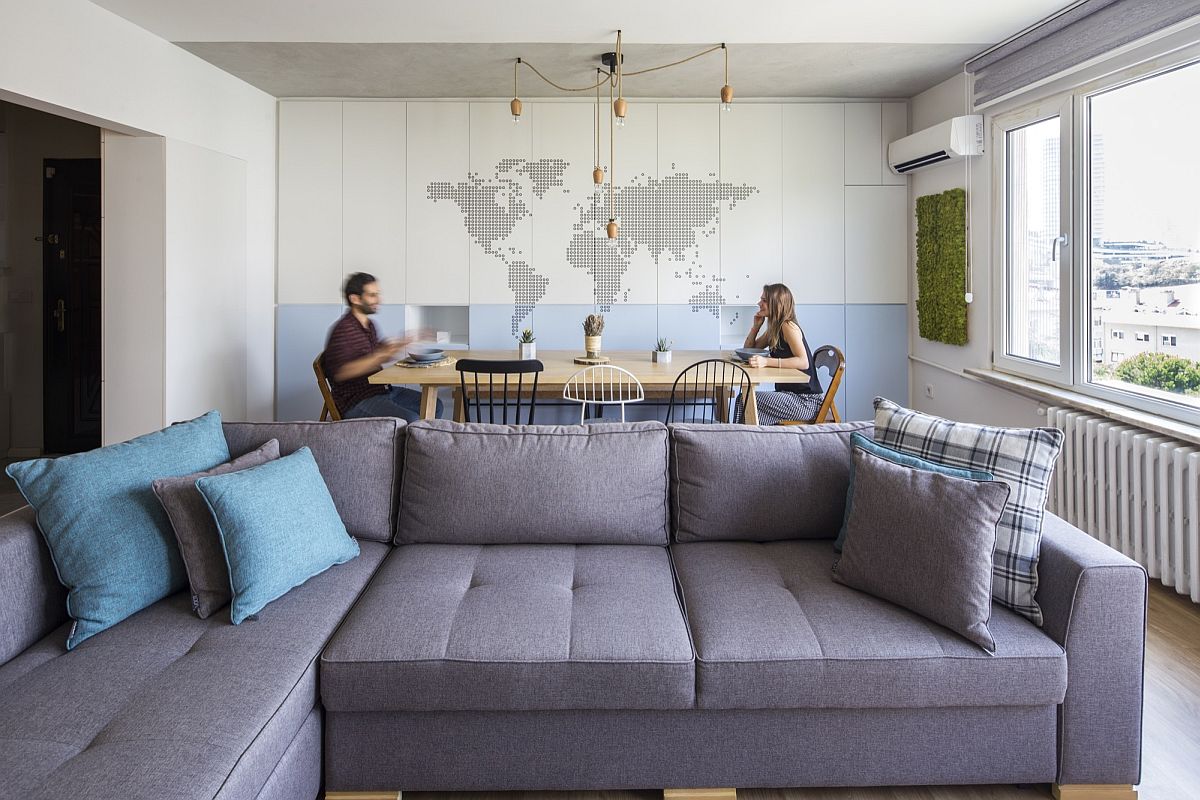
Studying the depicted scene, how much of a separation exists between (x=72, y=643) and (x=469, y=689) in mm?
853

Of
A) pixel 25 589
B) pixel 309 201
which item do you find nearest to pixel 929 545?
pixel 25 589

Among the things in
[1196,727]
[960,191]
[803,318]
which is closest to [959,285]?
[960,191]

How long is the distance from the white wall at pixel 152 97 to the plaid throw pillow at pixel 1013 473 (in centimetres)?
387

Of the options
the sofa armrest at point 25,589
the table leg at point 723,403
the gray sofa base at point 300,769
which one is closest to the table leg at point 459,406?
the table leg at point 723,403

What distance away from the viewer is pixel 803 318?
608cm

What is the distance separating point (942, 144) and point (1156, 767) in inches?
154

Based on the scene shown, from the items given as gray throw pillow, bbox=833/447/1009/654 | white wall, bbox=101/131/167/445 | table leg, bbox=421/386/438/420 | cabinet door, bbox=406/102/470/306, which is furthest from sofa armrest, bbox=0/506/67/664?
cabinet door, bbox=406/102/470/306

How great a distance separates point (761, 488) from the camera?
2.49m

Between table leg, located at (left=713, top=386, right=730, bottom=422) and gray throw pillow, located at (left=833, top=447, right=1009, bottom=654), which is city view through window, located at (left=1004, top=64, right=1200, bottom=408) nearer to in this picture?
table leg, located at (left=713, top=386, right=730, bottom=422)

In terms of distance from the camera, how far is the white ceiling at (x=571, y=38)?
13.8 ft

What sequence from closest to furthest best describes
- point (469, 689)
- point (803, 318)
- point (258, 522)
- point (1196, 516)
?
point (469, 689), point (258, 522), point (1196, 516), point (803, 318)

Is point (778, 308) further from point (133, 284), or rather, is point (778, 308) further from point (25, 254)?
point (25, 254)

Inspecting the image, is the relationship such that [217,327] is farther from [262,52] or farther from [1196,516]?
[1196,516]

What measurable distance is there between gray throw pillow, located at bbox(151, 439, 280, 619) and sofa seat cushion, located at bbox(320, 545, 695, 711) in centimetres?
32
